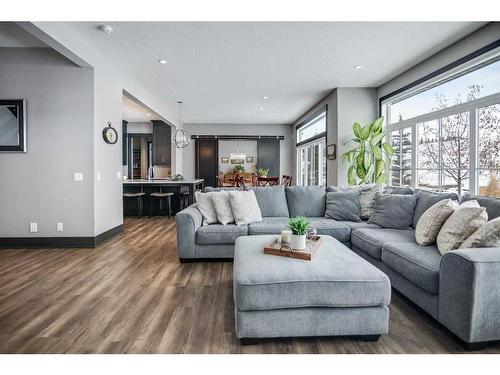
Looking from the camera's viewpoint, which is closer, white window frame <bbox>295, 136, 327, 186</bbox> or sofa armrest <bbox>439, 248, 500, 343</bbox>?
sofa armrest <bbox>439, 248, 500, 343</bbox>

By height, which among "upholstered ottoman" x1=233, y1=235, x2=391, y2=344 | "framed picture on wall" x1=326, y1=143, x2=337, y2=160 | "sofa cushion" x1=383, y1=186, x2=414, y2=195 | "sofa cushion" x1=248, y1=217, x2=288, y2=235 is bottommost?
"upholstered ottoman" x1=233, y1=235, x2=391, y2=344

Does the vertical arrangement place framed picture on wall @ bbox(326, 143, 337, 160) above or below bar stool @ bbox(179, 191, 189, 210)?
above

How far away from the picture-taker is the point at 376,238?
279 centimetres

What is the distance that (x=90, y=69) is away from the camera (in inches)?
157

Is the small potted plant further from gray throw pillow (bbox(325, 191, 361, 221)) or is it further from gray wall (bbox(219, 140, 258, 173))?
gray wall (bbox(219, 140, 258, 173))

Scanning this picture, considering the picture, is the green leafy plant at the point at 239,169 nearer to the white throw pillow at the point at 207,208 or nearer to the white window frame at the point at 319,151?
the white window frame at the point at 319,151

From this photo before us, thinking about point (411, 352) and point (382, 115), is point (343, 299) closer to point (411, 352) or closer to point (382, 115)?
point (411, 352)

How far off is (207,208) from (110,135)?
221cm

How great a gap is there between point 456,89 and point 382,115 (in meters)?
1.79

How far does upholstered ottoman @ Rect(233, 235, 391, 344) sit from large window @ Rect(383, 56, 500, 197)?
2755mm

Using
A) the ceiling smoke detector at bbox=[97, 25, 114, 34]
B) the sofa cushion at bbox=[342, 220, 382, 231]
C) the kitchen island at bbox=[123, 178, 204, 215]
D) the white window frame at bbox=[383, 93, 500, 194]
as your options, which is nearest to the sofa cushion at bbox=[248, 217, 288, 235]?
the sofa cushion at bbox=[342, 220, 382, 231]

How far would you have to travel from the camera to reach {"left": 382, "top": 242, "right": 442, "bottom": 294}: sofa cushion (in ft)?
6.38

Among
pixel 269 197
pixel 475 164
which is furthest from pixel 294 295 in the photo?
pixel 475 164
